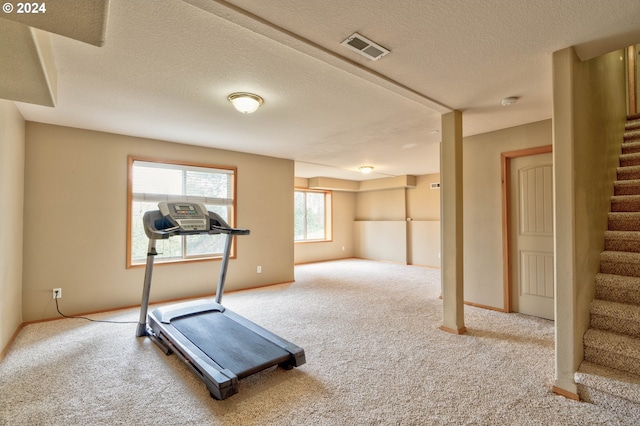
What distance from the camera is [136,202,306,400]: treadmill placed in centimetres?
211

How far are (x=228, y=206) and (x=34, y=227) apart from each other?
2.29m

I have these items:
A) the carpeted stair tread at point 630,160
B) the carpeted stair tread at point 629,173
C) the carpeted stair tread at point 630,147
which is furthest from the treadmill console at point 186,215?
the carpeted stair tread at point 630,147

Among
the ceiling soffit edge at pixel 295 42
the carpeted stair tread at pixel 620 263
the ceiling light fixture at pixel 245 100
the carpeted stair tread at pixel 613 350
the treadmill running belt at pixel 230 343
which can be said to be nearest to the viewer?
the ceiling soffit edge at pixel 295 42

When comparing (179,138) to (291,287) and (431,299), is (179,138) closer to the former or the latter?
(291,287)

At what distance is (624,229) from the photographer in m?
2.76

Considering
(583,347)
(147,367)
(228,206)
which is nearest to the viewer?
(583,347)

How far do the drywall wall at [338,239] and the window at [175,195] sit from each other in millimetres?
3311

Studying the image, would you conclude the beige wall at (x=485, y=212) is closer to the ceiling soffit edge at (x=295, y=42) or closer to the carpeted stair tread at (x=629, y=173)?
the carpeted stair tread at (x=629, y=173)

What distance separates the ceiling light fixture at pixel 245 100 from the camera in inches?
105

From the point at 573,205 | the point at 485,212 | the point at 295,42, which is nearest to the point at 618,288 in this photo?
the point at 573,205

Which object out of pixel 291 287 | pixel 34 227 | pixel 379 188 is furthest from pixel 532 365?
pixel 379 188

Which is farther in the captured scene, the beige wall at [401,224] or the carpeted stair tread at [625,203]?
the beige wall at [401,224]

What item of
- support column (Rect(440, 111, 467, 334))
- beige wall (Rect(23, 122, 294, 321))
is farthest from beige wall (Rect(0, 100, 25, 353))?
support column (Rect(440, 111, 467, 334))

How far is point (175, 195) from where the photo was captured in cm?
435
